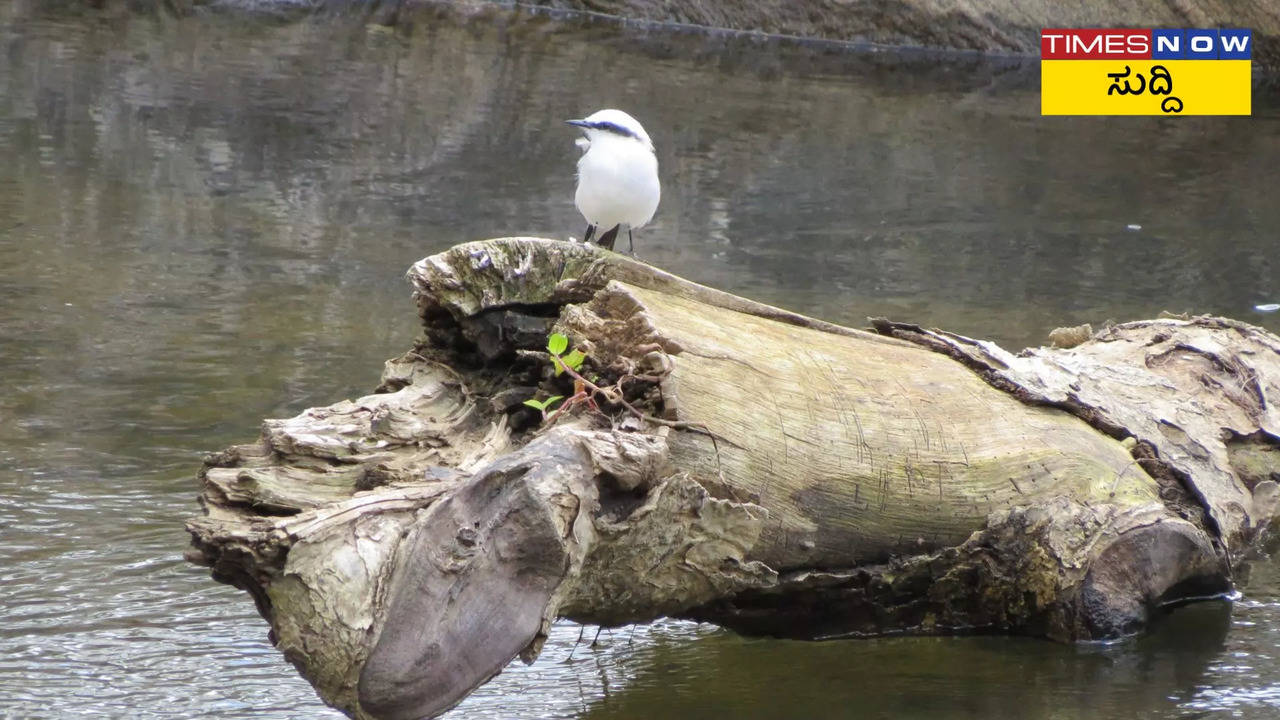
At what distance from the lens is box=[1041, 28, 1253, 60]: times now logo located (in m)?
14.2

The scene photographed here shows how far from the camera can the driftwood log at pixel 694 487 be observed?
236 centimetres

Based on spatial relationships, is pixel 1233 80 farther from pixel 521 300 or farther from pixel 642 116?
pixel 521 300

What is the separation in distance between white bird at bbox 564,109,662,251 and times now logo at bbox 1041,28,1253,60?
36.8ft

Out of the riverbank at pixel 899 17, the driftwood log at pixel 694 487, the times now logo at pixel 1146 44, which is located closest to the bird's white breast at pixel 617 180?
the driftwood log at pixel 694 487

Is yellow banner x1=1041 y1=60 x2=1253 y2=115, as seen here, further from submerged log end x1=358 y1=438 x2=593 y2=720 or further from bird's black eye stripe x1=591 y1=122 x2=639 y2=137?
submerged log end x1=358 y1=438 x2=593 y2=720

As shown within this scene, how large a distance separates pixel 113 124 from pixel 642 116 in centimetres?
384

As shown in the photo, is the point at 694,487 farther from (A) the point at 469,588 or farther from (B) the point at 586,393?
(A) the point at 469,588

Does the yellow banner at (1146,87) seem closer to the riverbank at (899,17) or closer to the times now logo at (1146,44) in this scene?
the times now logo at (1146,44)

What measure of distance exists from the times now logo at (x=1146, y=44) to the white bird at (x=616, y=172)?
1121 cm

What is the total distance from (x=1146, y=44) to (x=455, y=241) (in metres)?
9.84

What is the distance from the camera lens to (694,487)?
2.66 meters

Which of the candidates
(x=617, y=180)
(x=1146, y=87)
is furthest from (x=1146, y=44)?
(x=617, y=180)

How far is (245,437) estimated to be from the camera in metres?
4.32

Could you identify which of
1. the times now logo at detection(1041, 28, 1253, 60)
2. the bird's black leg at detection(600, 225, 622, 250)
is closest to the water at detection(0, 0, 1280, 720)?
the times now logo at detection(1041, 28, 1253, 60)
